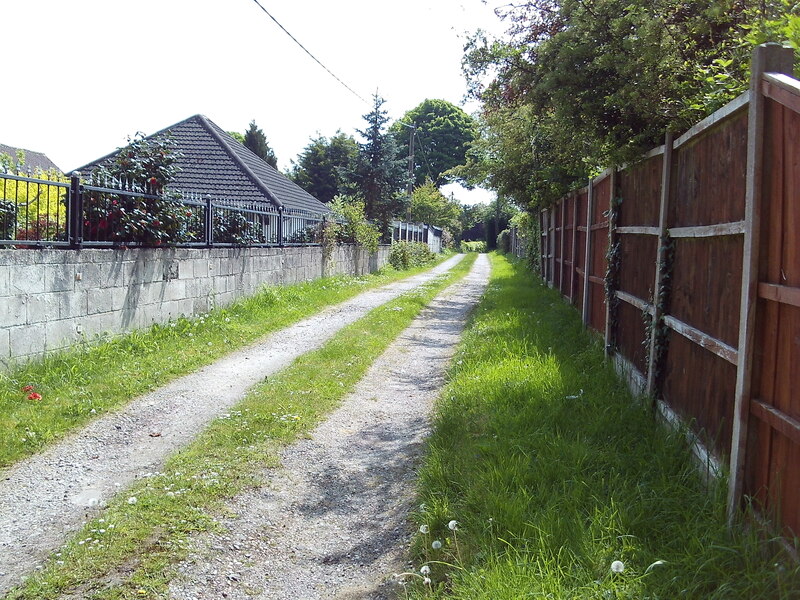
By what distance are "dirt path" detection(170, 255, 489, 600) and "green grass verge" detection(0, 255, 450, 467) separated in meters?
1.83

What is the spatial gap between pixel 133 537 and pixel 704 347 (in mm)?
3127

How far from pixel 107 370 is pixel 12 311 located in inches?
39.5

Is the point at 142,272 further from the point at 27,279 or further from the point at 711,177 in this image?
the point at 711,177

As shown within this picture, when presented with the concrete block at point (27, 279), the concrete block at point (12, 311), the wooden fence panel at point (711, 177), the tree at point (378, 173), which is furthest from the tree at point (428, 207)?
the wooden fence panel at point (711, 177)

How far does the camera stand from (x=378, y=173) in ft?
86.0

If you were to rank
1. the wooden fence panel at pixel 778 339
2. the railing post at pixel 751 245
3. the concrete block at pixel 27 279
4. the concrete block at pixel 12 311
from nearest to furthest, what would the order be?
the wooden fence panel at pixel 778 339 < the railing post at pixel 751 245 < the concrete block at pixel 12 311 < the concrete block at pixel 27 279

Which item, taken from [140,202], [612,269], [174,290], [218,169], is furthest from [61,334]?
[218,169]

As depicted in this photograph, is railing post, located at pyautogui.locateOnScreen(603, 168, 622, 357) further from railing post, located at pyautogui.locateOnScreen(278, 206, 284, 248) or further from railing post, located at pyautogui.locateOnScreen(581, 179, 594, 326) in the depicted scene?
railing post, located at pyautogui.locateOnScreen(278, 206, 284, 248)

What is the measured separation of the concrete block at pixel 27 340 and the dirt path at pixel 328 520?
305 centimetres

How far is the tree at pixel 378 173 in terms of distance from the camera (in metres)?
26.0

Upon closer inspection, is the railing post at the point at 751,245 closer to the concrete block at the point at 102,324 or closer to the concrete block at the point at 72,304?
the concrete block at the point at 72,304

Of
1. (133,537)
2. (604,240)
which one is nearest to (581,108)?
(604,240)

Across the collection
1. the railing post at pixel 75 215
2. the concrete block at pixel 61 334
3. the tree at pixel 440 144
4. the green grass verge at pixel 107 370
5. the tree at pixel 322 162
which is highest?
the tree at pixel 440 144

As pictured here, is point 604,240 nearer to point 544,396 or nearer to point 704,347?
point 544,396
